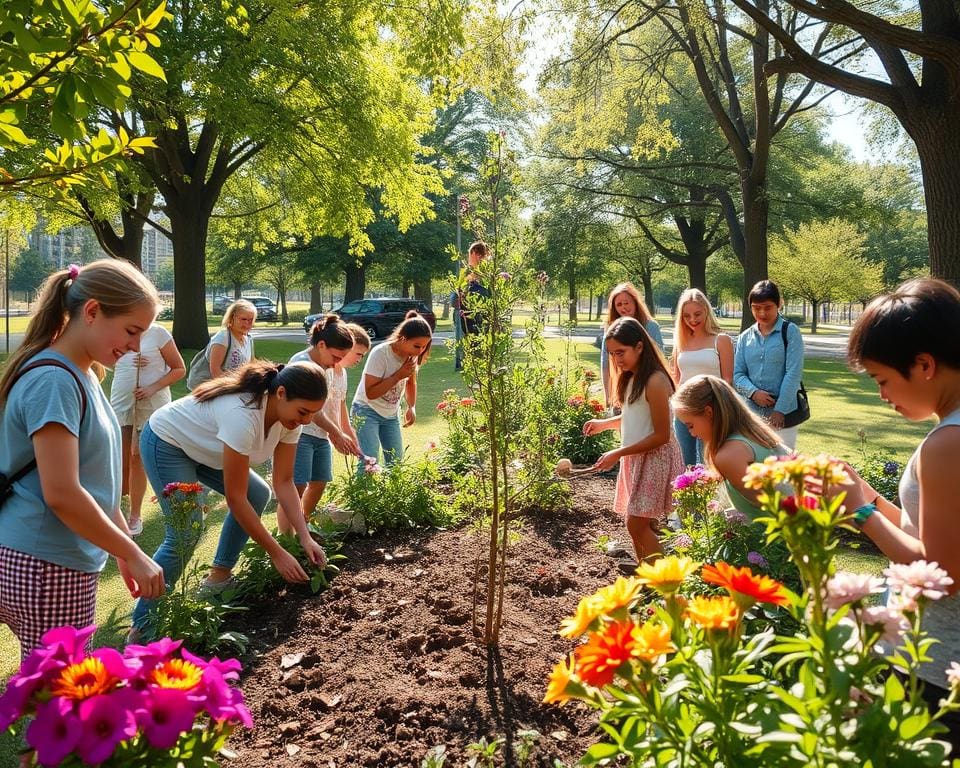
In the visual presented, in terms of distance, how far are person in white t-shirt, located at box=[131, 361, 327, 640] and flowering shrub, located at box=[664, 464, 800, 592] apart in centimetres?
172

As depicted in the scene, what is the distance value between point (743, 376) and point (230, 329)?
4.13m

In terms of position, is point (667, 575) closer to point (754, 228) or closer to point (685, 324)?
point (685, 324)

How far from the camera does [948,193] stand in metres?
5.61

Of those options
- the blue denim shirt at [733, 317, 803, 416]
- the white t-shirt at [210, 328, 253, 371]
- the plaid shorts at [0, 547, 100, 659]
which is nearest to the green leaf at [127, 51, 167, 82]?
the plaid shorts at [0, 547, 100, 659]

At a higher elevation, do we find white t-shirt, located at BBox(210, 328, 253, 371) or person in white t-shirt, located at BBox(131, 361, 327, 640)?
white t-shirt, located at BBox(210, 328, 253, 371)

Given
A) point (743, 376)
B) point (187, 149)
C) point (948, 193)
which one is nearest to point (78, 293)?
point (743, 376)

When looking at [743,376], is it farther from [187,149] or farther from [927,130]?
[187,149]

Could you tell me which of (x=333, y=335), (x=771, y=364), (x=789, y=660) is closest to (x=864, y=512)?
(x=789, y=660)

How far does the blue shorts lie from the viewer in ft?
15.0

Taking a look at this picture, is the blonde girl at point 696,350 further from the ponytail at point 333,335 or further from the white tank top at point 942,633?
the white tank top at point 942,633

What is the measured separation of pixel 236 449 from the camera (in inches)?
119

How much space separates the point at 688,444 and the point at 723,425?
7.36 ft

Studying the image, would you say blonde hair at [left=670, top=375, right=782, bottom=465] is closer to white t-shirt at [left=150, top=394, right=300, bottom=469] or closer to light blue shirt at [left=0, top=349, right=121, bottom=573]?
white t-shirt at [left=150, top=394, right=300, bottom=469]

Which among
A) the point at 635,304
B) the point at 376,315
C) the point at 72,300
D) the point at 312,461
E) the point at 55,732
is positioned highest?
the point at 376,315
